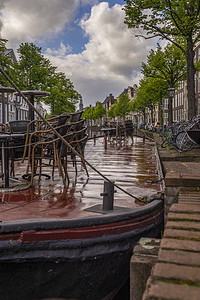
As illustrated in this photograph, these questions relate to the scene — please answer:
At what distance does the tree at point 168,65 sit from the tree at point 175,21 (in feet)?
36.0

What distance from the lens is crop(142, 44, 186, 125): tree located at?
2564 centimetres

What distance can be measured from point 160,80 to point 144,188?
2570 centimetres

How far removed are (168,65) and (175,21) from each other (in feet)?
45.6

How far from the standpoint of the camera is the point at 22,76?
88.1 ft

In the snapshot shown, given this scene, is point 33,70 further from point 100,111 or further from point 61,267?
point 100,111

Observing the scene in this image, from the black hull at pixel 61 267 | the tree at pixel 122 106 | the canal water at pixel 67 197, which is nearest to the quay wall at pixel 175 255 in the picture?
the black hull at pixel 61 267

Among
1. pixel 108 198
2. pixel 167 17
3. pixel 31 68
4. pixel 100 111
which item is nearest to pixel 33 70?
pixel 31 68

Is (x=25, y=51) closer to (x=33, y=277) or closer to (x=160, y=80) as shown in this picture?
(x=160, y=80)

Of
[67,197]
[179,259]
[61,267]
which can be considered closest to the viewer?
[179,259]

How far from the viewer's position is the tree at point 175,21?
12.8m

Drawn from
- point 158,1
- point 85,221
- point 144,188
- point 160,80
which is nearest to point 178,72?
point 160,80

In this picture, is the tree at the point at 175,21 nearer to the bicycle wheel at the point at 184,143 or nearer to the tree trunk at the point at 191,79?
the tree trunk at the point at 191,79

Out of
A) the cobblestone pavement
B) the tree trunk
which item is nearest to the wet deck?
the cobblestone pavement

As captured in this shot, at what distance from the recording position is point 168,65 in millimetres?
26312
